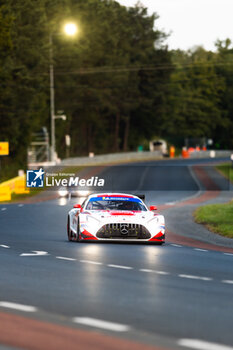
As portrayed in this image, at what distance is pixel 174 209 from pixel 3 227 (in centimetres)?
1305

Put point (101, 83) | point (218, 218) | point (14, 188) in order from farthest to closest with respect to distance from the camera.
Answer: point (101, 83), point (14, 188), point (218, 218)

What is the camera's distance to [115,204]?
24.4 meters

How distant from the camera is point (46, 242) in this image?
78.7ft

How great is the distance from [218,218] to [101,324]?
74.7ft

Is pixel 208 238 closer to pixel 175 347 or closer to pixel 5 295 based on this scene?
pixel 5 295

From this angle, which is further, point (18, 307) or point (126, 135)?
point (126, 135)

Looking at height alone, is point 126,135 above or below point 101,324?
above

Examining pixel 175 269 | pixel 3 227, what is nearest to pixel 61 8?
pixel 3 227

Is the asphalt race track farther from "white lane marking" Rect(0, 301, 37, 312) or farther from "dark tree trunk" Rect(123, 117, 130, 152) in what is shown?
"dark tree trunk" Rect(123, 117, 130, 152)

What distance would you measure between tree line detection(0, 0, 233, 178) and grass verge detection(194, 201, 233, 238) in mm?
35128

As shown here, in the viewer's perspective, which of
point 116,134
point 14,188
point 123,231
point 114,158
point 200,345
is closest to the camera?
point 200,345

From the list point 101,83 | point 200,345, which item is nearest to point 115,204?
point 200,345

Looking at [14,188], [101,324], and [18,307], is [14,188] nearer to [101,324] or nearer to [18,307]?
[18,307]

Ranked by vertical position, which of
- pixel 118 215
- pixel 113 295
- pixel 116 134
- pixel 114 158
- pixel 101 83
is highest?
pixel 101 83
